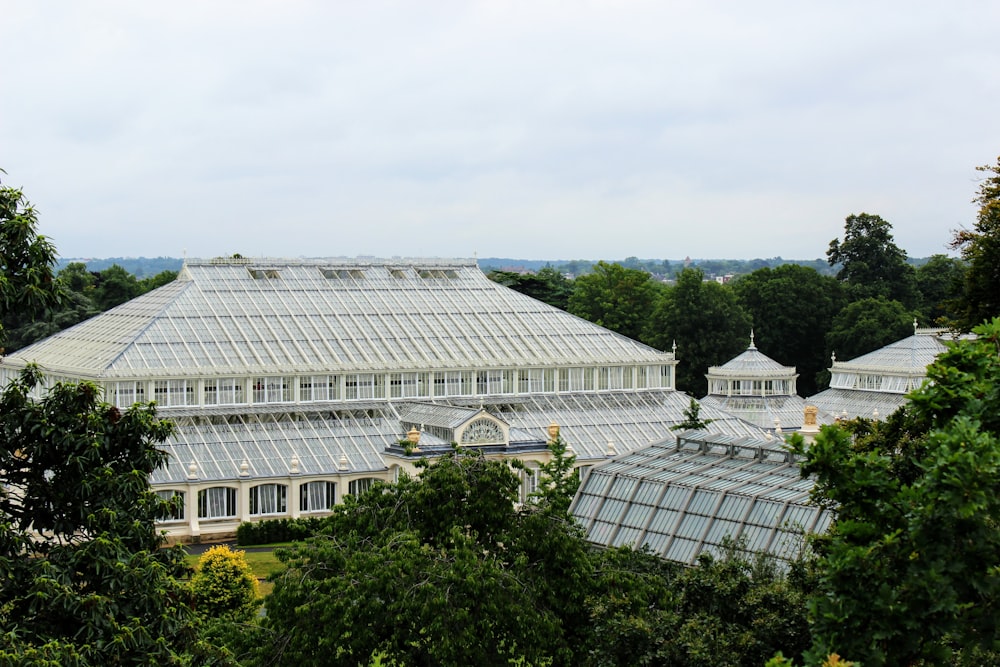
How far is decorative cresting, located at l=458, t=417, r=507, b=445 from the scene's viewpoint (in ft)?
243

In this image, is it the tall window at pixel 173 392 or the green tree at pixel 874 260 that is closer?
the tall window at pixel 173 392

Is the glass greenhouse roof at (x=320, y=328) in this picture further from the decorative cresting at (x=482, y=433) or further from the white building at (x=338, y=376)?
the decorative cresting at (x=482, y=433)

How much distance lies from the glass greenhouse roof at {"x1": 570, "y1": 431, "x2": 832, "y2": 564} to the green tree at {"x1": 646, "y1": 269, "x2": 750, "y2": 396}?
70.9 m

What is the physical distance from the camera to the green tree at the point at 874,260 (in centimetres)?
14662

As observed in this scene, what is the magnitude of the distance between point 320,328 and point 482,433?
14797 mm

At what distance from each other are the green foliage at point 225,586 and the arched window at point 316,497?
75.8 ft

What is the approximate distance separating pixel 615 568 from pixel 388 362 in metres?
47.7

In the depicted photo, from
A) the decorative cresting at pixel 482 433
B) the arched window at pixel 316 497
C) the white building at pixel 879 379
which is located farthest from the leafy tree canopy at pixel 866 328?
the arched window at pixel 316 497

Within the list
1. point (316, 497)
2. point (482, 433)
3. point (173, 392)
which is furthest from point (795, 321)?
point (173, 392)

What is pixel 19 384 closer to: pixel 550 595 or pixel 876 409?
pixel 550 595

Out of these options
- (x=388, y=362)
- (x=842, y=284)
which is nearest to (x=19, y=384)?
(x=388, y=362)

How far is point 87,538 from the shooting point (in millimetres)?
27953

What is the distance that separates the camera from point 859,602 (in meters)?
22.2

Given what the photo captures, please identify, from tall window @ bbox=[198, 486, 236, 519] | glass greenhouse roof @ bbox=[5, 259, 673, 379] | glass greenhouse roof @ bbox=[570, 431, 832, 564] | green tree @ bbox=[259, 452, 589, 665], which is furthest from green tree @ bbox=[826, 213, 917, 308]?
green tree @ bbox=[259, 452, 589, 665]
